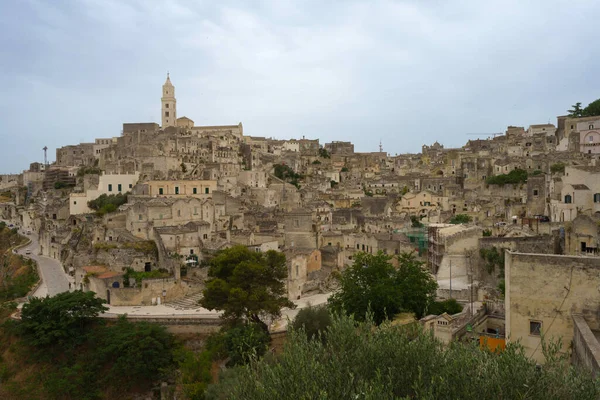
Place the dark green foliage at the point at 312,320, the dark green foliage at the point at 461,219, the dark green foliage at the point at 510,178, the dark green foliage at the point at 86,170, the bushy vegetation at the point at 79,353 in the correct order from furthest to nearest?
the dark green foliage at the point at 86,170 → the dark green foliage at the point at 510,178 → the dark green foliage at the point at 461,219 → the bushy vegetation at the point at 79,353 → the dark green foliage at the point at 312,320

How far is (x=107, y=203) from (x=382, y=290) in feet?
97.4

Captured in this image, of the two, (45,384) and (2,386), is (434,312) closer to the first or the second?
(45,384)

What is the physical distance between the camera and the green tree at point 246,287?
21.5 meters

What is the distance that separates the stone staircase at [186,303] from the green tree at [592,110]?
47.3 m

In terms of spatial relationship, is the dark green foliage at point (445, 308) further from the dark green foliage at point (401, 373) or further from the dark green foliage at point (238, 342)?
the dark green foliage at point (401, 373)

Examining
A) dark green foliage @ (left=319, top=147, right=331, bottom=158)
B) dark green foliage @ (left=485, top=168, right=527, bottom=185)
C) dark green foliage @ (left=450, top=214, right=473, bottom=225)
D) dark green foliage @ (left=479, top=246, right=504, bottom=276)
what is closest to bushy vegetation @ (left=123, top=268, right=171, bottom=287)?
dark green foliage @ (left=479, top=246, right=504, bottom=276)

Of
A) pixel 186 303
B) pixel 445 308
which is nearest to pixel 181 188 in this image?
pixel 186 303

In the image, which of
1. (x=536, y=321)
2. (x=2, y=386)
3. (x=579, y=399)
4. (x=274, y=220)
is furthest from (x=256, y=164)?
(x=579, y=399)

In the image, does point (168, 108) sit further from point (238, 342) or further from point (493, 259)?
point (238, 342)

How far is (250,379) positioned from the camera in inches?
356

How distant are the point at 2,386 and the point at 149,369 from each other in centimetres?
812

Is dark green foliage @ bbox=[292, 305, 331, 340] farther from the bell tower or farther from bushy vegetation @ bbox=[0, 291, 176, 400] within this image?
the bell tower

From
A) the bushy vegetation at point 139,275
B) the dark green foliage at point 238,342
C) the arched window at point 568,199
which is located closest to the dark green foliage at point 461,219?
the arched window at point 568,199

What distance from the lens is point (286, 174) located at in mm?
67125
